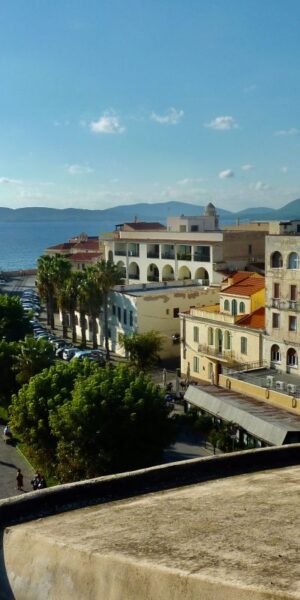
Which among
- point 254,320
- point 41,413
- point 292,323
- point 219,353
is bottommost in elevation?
point 219,353

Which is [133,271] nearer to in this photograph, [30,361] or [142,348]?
[142,348]

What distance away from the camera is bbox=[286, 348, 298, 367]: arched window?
41469 mm

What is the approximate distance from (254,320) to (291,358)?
4.92 metres

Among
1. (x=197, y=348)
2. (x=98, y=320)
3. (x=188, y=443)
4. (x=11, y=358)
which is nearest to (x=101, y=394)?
(x=188, y=443)

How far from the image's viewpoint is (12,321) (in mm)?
53594

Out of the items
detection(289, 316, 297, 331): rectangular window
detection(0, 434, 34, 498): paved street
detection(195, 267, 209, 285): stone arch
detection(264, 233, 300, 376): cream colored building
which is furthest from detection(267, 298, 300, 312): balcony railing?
detection(195, 267, 209, 285): stone arch

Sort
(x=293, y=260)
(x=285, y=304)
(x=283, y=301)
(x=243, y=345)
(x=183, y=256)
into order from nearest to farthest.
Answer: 1. (x=293, y=260)
2. (x=285, y=304)
3. (x=283, y=301)
4. (x=243, y=345)
5. (x=183, y=256)


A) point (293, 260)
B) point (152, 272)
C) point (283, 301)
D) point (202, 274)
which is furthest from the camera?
point (152, 272)

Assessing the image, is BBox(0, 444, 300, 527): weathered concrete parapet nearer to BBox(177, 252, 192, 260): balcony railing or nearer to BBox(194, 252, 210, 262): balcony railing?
BBox(194, 252, 210, 262): balcony railing

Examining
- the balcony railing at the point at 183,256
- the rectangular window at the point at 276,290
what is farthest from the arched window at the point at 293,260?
the balcony railing at the point at 183,256

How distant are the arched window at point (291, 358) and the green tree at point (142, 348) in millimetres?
11668

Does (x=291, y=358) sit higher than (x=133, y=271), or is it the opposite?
(x=133, y=271)

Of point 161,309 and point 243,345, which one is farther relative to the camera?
point 161,309

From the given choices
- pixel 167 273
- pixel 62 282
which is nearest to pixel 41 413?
pixel 62 282
